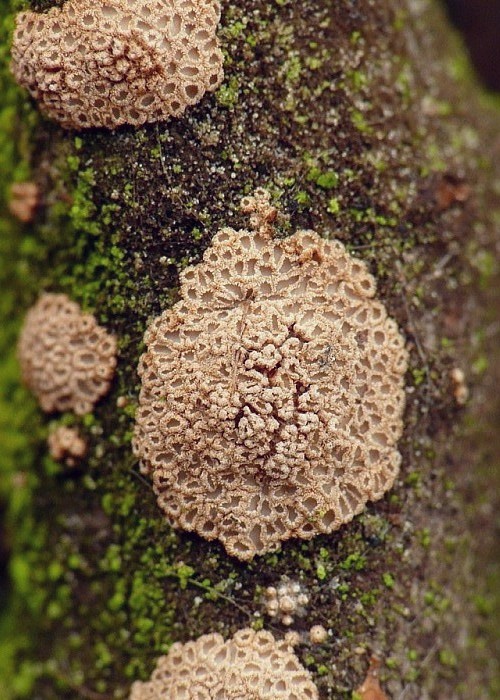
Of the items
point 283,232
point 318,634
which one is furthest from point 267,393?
point 318,634

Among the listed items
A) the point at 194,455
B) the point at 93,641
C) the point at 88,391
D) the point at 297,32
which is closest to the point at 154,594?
the point at 93,641

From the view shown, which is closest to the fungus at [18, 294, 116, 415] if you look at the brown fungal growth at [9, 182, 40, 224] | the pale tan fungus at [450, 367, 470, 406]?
the brown fungal growth at [9, 182, 40, 224]

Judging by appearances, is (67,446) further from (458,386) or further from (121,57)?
(458,386)

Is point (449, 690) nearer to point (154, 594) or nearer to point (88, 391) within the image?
point (154, 594)

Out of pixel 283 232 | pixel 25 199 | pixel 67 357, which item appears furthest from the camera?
pixel 25 199

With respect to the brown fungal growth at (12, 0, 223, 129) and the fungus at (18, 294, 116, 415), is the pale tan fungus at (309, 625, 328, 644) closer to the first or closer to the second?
the fungus at (18, 294, 116, 415)

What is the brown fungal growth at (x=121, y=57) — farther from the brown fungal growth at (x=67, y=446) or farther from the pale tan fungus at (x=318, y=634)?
the pale tan fungus at (x=318, y=634)
